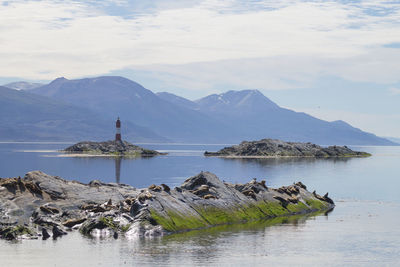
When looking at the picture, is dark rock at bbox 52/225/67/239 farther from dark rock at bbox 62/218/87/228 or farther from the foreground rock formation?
dark rock at bbox 62/218/87/228

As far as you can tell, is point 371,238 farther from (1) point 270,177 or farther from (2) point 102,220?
(1) point 270,177

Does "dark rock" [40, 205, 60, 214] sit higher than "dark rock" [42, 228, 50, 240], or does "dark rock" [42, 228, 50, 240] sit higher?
"dark rock" [40, 205, 60, 214]

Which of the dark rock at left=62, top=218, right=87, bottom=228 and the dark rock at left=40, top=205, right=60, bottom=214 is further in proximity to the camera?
the dark rock at left=40, top=205, right=60, bottom=214

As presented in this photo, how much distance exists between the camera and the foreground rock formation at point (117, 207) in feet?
165

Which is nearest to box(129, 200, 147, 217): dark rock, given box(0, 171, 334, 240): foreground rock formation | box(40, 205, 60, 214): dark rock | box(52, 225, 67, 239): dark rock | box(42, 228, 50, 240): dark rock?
box(0, 171, 334, 240): foreground rock formation

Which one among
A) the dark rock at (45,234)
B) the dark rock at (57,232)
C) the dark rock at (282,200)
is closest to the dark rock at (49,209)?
the dark rock at (57,232)

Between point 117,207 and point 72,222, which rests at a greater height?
point 117,207

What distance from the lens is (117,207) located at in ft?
179

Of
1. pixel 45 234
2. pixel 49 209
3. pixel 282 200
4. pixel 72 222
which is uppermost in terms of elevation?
pixel 49 209

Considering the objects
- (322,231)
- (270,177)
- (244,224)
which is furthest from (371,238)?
(270,177)

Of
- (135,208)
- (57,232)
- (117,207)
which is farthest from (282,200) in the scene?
(57,232)

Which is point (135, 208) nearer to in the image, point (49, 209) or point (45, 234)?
point (49, 209)

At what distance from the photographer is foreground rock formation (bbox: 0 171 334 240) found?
5041 cm

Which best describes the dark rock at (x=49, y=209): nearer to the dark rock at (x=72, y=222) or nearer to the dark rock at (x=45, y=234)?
the dark rock at (x=72, y=222)
